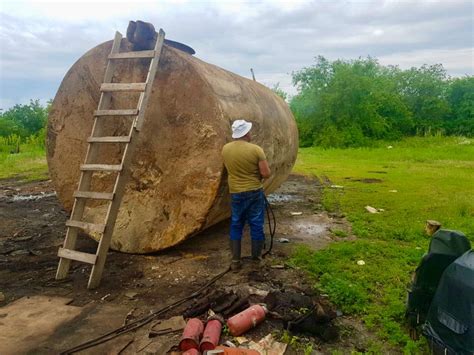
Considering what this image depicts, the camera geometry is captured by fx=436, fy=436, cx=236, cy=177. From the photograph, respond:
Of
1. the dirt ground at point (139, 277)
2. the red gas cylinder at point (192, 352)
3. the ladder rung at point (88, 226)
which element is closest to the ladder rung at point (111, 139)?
the ladder rung at point (88, 226)

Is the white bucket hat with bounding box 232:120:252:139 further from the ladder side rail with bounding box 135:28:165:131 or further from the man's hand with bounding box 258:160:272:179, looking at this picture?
the ladder side rail with bounding box 135:28:165:131

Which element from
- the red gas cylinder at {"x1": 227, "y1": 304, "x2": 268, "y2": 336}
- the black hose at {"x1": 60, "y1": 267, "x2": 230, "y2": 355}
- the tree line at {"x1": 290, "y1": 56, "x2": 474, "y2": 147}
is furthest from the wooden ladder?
the tree line at {"x1": 290, "y1": 56, "x2": 474, "y2": 147}

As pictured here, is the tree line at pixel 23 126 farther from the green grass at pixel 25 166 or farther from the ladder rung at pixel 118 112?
the ladder rung at pixel 118 112

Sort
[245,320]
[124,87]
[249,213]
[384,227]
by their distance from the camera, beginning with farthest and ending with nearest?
[384,227]
[249,213]
[124,87]
[245,320]

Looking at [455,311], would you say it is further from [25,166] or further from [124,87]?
[25,166]

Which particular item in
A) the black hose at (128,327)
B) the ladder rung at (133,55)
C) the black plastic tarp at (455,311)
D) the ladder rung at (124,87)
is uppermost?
the ladder rung at (133,55)

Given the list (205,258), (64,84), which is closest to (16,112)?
(64,84)

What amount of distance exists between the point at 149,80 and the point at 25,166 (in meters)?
11.3

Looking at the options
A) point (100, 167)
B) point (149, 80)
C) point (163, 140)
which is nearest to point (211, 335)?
point (100, 167)

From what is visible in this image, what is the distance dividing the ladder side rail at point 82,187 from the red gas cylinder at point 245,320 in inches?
86.4

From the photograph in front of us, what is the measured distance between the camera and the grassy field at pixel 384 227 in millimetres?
3949

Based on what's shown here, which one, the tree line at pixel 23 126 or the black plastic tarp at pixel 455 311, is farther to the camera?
the tree line at pixel 23 126

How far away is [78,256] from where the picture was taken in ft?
14.7

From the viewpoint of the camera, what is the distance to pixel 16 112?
26344 mm
